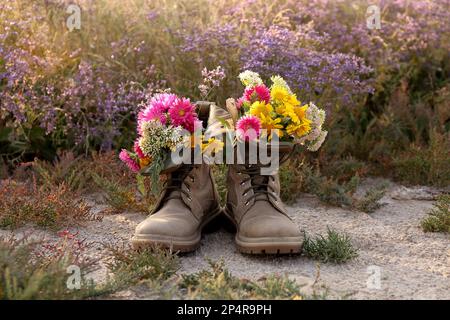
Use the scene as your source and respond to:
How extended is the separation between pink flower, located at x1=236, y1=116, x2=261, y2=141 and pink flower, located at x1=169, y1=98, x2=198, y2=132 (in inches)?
10.2

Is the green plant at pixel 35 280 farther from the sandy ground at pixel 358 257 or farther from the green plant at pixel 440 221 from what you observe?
the green plant at pixel 440 221

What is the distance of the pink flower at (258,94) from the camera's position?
10.9 ft

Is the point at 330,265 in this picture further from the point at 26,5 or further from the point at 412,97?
the point at 26,5

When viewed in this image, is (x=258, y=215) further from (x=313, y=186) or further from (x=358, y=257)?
(x=313, y=186)

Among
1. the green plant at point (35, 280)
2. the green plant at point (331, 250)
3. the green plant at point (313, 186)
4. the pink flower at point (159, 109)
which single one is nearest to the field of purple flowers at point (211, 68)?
the green plant at point (313, 186)

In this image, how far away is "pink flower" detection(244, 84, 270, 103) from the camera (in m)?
3.33

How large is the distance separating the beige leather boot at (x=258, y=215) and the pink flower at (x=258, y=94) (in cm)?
34

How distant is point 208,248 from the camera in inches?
131

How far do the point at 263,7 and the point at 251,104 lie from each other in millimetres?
2368

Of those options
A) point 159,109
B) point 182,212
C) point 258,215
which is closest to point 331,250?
point 258,215

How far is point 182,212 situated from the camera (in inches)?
128

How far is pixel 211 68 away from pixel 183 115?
1637 millimetres

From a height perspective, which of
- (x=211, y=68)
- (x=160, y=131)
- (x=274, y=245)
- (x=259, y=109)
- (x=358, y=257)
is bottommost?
(x=358, y=257)
